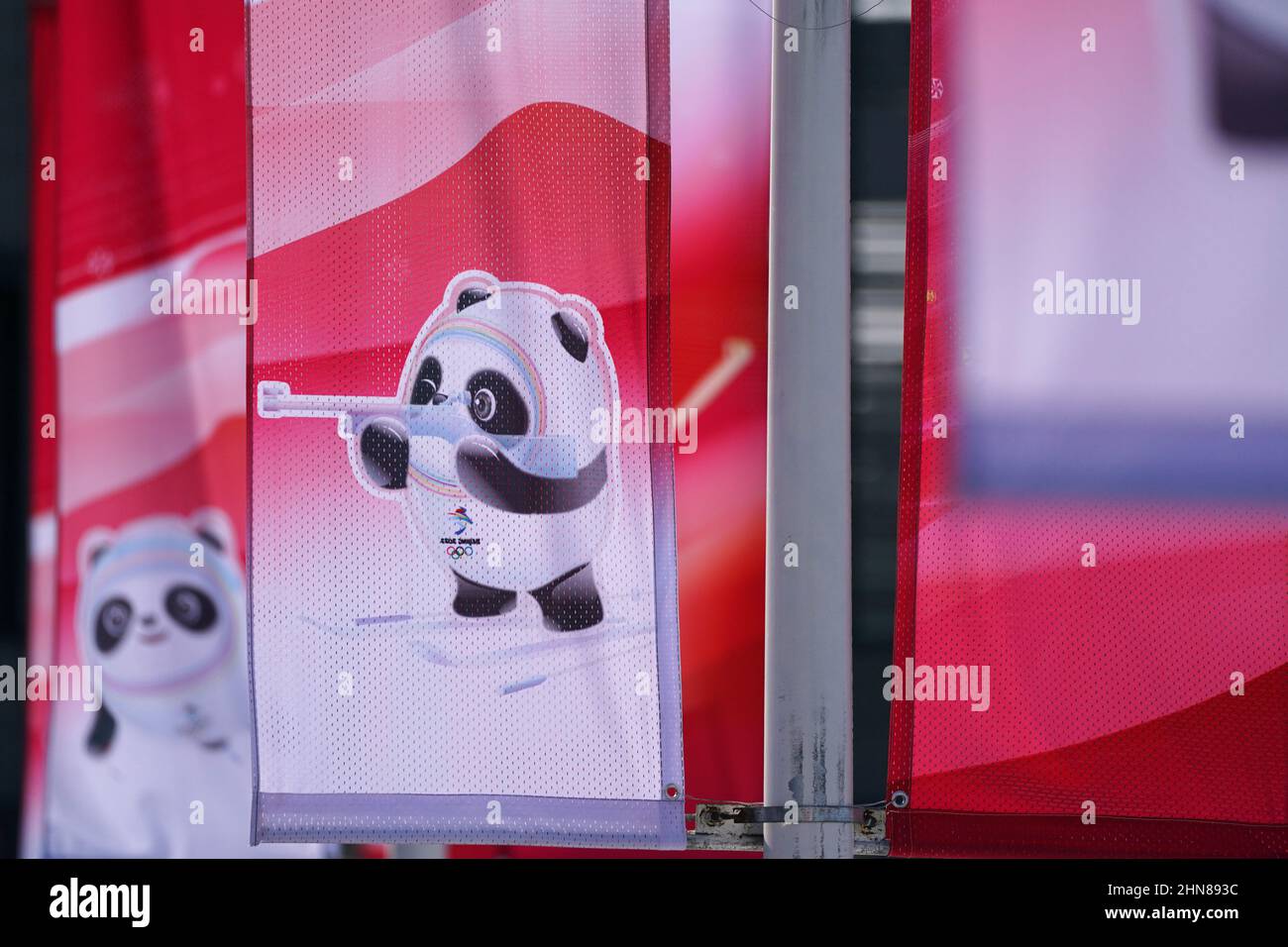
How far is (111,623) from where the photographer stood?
92.0 inches

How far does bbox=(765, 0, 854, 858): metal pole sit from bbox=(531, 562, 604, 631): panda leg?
369 mm

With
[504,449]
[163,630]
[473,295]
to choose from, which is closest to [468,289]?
[473,295]

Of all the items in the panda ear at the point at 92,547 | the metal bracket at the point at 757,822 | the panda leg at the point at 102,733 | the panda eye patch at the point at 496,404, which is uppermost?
the panda eye patch at the point at 496,404

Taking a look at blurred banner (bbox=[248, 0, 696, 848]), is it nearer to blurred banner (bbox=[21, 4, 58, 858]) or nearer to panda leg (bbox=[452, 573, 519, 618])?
panda leg (bbox=[452, 573, 519, 618])

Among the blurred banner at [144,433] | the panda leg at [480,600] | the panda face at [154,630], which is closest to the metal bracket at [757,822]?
the panda leg at [480,600]

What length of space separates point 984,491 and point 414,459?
3.94ft

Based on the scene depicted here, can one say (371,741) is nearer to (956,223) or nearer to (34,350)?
(34,350)

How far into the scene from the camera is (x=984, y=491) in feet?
7.41

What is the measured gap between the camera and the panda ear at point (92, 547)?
7.72 feet

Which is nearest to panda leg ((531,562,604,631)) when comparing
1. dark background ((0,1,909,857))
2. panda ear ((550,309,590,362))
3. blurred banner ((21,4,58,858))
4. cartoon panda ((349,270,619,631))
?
cartoon panda ((349,270,619,631))

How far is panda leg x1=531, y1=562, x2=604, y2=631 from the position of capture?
7.45ft

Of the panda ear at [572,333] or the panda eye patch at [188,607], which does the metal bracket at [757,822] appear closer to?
the panda ear at [572,333]

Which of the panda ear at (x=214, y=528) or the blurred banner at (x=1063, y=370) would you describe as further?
the panda ear at (x=214, y=528)
